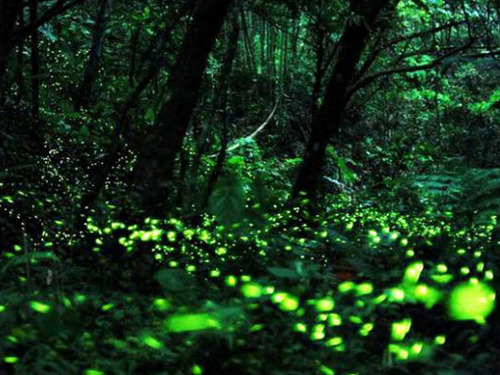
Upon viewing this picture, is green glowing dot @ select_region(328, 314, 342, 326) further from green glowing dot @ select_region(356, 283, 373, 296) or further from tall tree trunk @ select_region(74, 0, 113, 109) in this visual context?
tall tree trunk @ select_region(74, 0, 113, 109)

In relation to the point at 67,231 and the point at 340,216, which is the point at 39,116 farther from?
the point at 340,216

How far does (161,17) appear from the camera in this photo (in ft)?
19.9

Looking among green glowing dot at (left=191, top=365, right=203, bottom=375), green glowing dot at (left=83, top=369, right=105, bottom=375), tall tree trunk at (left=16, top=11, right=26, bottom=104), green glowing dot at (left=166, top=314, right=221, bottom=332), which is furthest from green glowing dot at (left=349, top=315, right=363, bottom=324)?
tall tree trunk at (left=16, top=11, right=26, bottom=104)

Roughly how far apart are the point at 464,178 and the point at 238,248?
3.87 meters

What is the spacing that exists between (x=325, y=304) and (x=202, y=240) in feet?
7.17

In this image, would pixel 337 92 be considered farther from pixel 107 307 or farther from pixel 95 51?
pixel 107 307

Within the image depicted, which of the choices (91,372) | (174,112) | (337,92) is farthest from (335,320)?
(337,92)

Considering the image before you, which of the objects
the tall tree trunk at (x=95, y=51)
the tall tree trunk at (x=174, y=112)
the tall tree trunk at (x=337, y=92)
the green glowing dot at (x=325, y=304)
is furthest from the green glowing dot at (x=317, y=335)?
the tall tree trunk at (x=95, y=51)

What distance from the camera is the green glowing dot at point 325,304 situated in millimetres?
2621

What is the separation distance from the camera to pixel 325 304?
2633 millimetres

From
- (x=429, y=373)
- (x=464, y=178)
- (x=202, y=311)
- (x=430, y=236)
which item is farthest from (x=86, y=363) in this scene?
(x=464, y=178)

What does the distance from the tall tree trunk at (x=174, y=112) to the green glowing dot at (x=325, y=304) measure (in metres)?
2.23

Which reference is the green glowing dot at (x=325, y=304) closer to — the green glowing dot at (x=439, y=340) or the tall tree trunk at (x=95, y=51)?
the green glowing dot at (x=439, y=340)

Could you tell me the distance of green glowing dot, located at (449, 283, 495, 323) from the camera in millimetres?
2752
